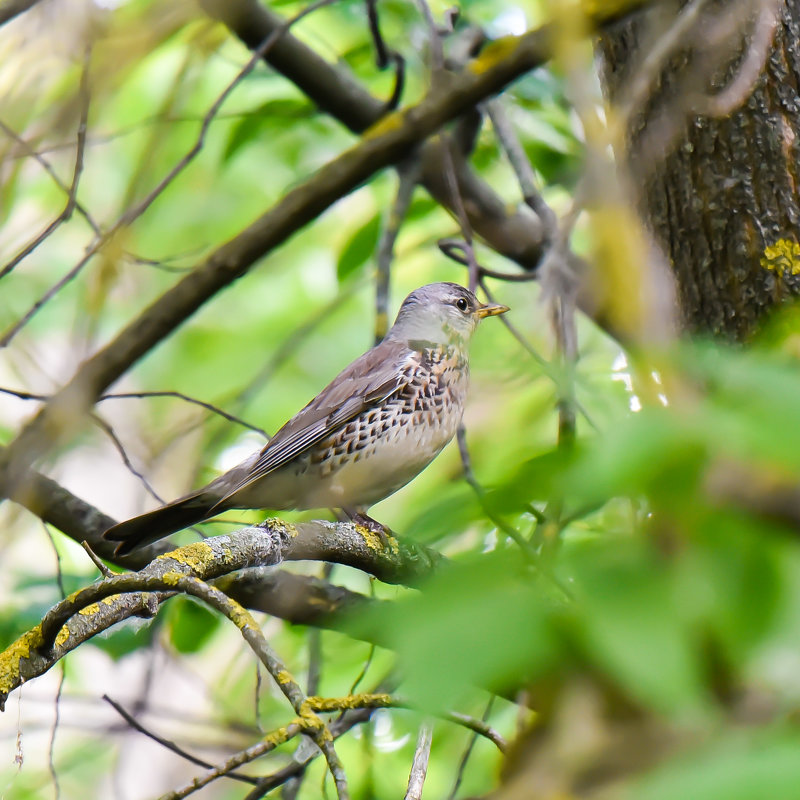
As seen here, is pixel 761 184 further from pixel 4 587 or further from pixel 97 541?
pixel 4 587

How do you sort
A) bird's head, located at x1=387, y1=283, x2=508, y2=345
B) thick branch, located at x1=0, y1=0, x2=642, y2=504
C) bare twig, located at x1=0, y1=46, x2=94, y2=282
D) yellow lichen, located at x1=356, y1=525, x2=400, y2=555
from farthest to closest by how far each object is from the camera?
bird's head, located at x1=387, y1=283, x2=508, y2=345 < yellow lichen, located at x1=356, y1=525, x2=400, y2=555 < thick branch, located at x1=0, y1=0, x2=642, y2=504 < bare twig, located at x1=0, y1=46, x2=94, y2=282

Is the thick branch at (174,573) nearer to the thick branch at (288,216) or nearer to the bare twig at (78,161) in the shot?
the thick branch at (288,216)

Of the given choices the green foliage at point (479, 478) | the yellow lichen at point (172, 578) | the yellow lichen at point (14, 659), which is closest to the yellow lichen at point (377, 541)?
the green foliage at point (479, 478)

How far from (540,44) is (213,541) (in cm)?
189

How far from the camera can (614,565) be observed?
2.55 feet

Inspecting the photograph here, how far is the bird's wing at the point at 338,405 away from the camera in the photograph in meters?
4.16

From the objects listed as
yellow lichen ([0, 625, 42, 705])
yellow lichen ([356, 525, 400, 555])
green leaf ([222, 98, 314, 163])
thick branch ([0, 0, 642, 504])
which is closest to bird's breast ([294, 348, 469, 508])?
yellow lichen ([356, 525, 400, 555])

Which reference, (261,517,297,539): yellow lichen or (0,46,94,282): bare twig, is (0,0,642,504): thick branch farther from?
(261,517,297,539): yellow lichen

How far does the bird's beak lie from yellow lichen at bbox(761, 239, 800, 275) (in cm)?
A: 186

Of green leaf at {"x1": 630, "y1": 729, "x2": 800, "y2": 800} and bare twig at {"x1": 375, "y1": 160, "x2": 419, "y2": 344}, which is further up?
bare twig at {"x1": 375, "y1": 160, "x2": 419, "y2": 344}

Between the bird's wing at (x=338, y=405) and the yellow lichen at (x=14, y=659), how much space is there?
6.45 ft

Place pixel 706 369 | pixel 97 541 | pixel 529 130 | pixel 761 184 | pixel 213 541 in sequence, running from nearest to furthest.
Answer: pixel 706 369 < pixel 213 541 < pixel 761 184 < pixel 97 541 < pixel 529 130

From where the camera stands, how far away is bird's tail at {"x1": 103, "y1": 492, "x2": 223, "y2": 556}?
3443 millimetres

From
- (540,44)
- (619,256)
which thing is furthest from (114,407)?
(619,256)
